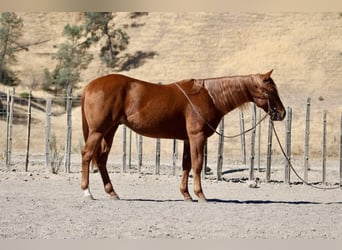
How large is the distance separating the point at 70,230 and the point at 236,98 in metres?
3.48

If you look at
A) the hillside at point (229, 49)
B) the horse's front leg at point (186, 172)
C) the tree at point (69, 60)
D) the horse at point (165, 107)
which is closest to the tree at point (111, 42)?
the hillside at point (229, 49)

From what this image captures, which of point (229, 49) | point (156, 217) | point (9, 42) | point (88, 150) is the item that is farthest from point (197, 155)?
point (9, 42)

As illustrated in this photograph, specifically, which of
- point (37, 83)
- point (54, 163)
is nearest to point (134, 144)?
point (54, 163)

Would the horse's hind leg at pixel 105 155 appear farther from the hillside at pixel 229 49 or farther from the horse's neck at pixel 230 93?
the hillside at pixel 229 49

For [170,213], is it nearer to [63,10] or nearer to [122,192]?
[122,192]

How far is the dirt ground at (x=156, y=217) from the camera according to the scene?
6.55 metres

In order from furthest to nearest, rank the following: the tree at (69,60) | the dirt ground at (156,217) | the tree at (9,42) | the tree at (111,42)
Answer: the tree at (111,42) < the tree at (9,42) < the tree at (69,60) < the dirt ground at (156,217)

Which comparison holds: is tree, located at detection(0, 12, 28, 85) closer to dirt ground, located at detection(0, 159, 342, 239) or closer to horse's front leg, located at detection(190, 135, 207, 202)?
dirt ground, located at detection(0, 159, 342, 239)

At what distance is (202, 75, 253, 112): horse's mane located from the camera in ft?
30.6

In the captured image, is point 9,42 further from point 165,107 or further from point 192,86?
point 165,107

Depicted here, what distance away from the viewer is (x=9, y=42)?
39500 mm

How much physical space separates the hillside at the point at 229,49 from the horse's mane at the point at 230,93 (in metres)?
22.2

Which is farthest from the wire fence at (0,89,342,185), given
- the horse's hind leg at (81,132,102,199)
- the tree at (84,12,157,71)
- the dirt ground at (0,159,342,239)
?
the tree at (84,12,157,71)

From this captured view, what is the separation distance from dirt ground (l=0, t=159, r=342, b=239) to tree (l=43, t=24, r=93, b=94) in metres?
24.5
